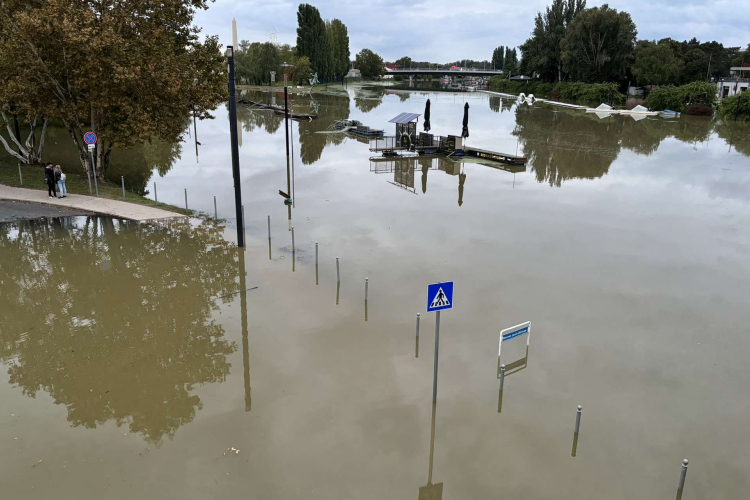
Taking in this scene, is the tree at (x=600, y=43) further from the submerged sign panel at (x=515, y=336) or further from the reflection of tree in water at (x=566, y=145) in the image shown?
the submerged sign panel at (x=515, y=336)

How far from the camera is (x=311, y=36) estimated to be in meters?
120

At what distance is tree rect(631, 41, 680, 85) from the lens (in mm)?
88625

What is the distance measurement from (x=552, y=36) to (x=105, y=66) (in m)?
99.8

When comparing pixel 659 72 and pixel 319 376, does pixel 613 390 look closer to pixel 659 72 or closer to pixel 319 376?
pixel 319 376

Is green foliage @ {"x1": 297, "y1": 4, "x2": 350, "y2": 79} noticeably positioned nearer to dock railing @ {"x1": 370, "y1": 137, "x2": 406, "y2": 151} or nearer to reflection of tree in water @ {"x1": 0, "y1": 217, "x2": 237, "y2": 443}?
dock railing @ {"x1": 370, "y1": 137, "x2": 406, "y2": 151}

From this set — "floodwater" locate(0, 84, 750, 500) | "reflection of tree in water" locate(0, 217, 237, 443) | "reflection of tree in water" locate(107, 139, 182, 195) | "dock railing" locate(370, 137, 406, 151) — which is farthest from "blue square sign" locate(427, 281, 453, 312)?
"dock railing" locate(370, 137, 406, 151)

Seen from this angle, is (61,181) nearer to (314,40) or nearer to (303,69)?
(303,69)

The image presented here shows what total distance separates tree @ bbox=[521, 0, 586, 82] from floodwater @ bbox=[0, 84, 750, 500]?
301 feet

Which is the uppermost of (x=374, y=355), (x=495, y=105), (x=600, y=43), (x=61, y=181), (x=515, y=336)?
(x=600, y=43)

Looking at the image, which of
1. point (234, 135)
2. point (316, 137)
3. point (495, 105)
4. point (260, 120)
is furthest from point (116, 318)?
point (495, 105)

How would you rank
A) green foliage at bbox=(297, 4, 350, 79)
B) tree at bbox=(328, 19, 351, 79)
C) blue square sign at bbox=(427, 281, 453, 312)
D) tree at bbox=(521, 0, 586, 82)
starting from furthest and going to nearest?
tree at bbox=(328, 19, 351, 79)
green foliage at bbox=(297, 4, 350, 79)
tree at bbox=(521, 0, 586, 82)
blue square sign at bbox=(427, 281, 453, 312)

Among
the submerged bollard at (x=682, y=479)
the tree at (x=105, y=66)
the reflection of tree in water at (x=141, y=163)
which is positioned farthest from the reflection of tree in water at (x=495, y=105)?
the submerged bollard at (x=682, y=479)

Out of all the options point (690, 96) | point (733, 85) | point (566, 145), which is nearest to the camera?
point (566, 145)

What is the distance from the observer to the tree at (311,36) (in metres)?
118
